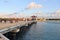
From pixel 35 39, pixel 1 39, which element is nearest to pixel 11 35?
pixel 35 39

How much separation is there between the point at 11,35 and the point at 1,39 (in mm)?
19520

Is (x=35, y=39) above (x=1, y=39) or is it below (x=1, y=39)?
below

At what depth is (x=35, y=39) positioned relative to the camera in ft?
123

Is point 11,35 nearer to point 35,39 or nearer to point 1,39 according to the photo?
point 35,39

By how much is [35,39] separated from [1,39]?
18.9 m

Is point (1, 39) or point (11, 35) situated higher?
point (1, 39)

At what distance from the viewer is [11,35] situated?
127ft

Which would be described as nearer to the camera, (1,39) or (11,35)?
(1,39)

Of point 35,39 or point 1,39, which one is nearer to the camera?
point 1,39

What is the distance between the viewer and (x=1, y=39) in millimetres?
19203
